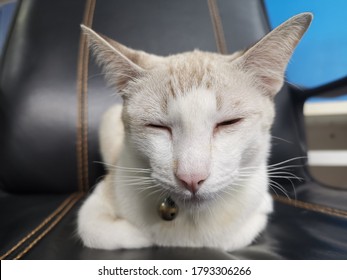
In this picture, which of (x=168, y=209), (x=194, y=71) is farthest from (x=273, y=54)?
(x=168, y=209)

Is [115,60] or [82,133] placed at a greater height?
[115,60]

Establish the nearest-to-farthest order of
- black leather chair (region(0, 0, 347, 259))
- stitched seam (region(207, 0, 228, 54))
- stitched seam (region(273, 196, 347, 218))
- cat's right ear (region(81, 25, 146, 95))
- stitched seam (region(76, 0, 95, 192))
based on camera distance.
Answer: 1. cat's right ear (region(81, 25, 146, 95))
2. stitched seam (region(273, 196, 347, 218))
3. black leather chair (region(0, 0, 347, 259))
4. stitched seam (region(76, 0, 95, 192))
5. stitched seam (region(207, 0, 228, 54))

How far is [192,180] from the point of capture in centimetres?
52

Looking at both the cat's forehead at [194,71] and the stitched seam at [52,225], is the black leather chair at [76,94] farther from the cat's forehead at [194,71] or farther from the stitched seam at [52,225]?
the cat's forehead at [194,71]

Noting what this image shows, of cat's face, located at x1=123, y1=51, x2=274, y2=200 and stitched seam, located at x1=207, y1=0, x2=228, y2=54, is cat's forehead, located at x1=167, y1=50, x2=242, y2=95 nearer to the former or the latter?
cat's face, located at x1=123, y1=51, x2=274, y2=200

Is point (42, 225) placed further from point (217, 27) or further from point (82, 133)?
point (217, 27)

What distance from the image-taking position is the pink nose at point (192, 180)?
518 millimetres

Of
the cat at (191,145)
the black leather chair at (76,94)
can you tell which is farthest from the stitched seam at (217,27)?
the cat at (191,145)

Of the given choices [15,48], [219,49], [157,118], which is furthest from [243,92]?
[15,48]

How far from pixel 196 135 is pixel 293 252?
31 cm

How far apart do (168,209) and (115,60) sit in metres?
0.33

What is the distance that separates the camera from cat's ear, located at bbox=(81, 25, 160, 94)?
24.4 inches

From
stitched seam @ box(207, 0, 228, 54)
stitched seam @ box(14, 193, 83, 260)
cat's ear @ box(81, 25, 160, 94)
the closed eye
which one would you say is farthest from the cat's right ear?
stitched seam @ box(207, 0, 228, 54)

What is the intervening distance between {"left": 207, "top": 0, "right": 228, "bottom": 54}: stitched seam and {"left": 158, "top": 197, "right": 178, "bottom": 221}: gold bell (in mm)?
695
